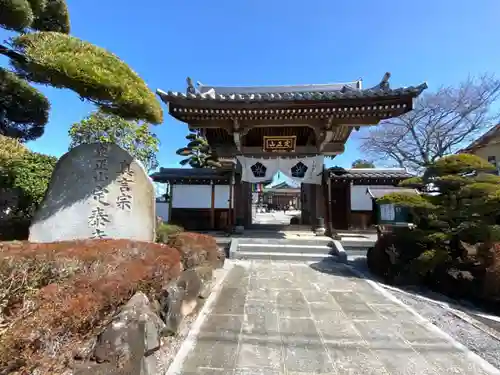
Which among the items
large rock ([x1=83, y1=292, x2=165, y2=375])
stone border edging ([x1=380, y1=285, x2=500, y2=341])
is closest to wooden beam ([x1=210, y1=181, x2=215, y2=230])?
stone border edging ([x1=380, y1=285, x2=500, y2=341])

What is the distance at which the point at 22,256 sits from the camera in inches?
95.6

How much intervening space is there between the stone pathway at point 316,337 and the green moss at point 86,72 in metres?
3.55

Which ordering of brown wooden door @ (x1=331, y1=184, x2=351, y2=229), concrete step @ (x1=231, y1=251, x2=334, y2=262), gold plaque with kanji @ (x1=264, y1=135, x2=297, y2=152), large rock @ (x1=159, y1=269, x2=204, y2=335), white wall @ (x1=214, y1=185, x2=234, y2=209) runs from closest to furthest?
large rock @ (x1=159, y1=269, x2=204, y2=335) → concrete step @ (x1=231, y1=251, x2=334, y2=262) → gold plaque with kanji @ (x1=264, y1=135, x2=297, y2=152) → white wall @ (x1=214, y1=185, x2=234, y2=209) → brown wooden door @ (x1=331, y1=184, x2=351, y2=229)

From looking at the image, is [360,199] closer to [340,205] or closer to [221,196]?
[340,205]

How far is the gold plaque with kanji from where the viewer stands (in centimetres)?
967

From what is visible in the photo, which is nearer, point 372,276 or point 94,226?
point 94,226

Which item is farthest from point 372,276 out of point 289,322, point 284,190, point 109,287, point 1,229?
point 284,190

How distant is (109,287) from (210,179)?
943cm

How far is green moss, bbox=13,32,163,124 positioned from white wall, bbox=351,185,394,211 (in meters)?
10.0

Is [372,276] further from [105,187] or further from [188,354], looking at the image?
[105,187]

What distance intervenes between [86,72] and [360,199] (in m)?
11.2

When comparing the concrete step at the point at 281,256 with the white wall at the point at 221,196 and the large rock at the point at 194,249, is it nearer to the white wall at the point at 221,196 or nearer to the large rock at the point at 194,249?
the large rock at the point at 194,249

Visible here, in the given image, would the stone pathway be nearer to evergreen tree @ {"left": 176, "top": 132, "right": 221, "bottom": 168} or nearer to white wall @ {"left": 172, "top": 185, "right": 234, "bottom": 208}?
white wall @ {"left": 172, "top": 185, "right": 234, "bottom": 208}

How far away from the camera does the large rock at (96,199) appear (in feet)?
13.6
